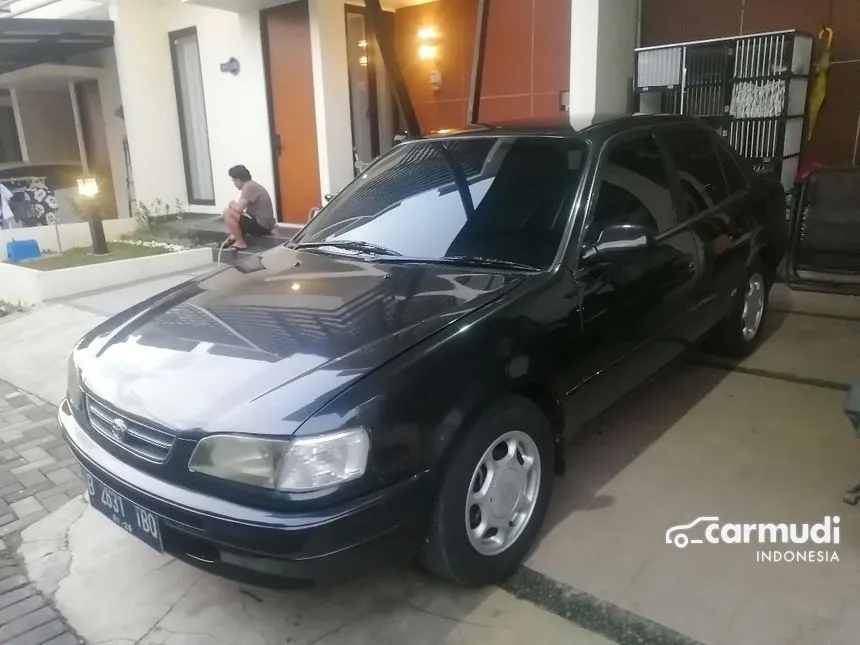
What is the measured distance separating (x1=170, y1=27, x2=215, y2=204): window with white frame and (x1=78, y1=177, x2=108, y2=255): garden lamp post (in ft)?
8.99

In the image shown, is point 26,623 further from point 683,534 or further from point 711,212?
point 711,212

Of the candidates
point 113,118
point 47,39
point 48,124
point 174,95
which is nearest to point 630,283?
point 174,95

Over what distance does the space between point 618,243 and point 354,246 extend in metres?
1.21

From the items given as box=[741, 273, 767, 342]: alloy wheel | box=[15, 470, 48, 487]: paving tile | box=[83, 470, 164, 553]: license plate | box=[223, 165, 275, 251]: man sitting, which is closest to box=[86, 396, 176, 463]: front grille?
box=[83, 470, 164, 553]: license plate

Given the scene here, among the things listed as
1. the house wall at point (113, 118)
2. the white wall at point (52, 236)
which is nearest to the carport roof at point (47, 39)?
the house wall at point (113, 118)

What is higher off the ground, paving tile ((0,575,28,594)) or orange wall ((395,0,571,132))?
orange wall ((395,0,571,132))

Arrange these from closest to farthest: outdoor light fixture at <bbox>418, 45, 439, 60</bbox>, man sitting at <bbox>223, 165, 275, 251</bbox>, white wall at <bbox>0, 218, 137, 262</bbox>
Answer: man sitting at <bbox>223, 165, 275, 251</bbox>, white wall at <bbox>0, 218, 137, 262</bbox>, outdoor light fixture at <bbox>418, 45, 439, 60</bbox>

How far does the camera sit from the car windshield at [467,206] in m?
2.82

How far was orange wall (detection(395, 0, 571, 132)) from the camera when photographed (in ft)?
26.8

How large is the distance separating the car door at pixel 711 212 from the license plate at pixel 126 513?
2731 millimetres

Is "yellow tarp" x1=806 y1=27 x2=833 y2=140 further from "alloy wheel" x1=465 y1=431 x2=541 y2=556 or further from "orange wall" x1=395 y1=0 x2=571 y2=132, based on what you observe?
"alloy wheel" x1=465 y1=431 x2=541 y2=556

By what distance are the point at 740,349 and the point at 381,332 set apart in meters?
3.12

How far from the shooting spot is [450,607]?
241 cm

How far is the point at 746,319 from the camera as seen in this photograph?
4461 mm
